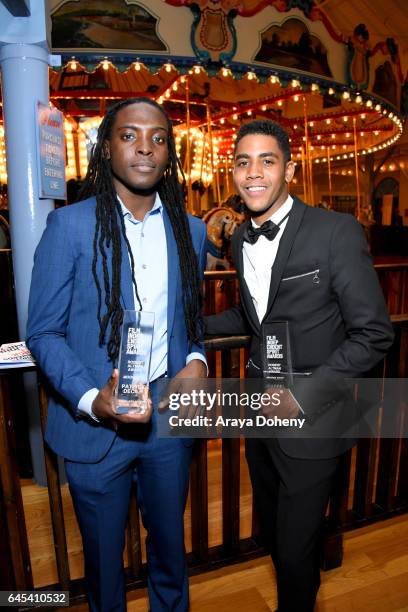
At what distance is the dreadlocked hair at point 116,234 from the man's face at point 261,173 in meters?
0.26

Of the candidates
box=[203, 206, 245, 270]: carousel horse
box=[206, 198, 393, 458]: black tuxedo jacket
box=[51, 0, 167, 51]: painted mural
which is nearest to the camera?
box=[206, 198, 393, 458]: black tuxedo jacket

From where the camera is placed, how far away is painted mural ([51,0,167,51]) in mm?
4684

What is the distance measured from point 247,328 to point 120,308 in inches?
32.1

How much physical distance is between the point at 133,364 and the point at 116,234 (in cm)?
49

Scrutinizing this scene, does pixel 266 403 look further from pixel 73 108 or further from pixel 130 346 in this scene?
pixel 73 108

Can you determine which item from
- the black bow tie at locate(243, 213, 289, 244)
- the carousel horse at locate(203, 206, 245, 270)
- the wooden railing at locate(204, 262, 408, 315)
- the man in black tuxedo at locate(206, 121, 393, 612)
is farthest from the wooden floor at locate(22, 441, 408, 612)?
the carousel horse at locate(203, 206, 245, 270)

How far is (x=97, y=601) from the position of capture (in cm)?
167

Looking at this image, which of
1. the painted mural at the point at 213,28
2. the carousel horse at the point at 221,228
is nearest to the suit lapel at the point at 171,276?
the painted mural at the point at 213,28

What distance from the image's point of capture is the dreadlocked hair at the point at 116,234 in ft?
4.97

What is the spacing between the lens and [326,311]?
1.66 metres

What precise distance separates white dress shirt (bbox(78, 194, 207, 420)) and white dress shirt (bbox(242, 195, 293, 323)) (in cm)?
37

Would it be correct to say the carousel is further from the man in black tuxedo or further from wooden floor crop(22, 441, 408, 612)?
wooden floor crop(22, 441, 408, 612)

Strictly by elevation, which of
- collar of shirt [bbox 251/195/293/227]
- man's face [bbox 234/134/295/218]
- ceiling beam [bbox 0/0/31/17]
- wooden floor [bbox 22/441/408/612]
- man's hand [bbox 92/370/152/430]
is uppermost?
ceiling beam [bbox 0/0/31/17]

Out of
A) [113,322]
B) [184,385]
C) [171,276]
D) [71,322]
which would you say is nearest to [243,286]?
[171,276]
